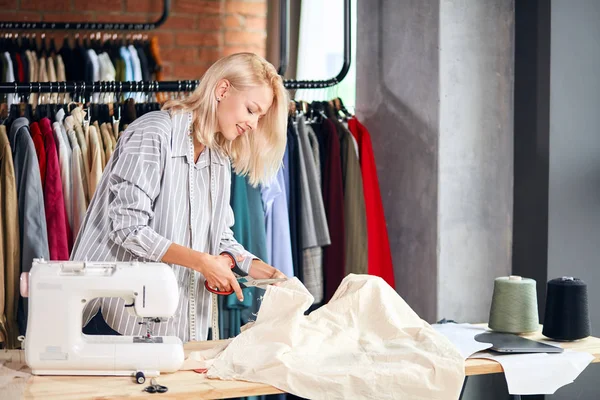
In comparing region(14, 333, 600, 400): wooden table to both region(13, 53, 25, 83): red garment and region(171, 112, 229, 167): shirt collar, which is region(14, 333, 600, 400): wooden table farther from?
region(13, 53, 25, 83): red garment

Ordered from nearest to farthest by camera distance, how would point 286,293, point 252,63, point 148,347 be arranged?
point 148,347 < point 286,293 < point 252,63

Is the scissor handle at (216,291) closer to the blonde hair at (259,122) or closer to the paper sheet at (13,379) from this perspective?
the blonde hair at (259,122)

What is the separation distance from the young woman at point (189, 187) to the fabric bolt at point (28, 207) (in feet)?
1.99

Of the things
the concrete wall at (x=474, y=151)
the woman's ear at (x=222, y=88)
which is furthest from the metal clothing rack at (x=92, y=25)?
the woman's ear at (x=222, y=88)

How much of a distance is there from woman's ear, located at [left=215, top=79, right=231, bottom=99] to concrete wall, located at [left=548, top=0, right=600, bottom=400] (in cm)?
146

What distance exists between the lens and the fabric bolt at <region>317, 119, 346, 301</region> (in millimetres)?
3812

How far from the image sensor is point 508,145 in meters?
3.74

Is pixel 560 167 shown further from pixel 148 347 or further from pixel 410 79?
pixel 148 347

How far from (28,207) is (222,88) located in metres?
1.05

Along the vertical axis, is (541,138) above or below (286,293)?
above

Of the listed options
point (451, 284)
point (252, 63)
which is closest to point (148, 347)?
point (252, 63)

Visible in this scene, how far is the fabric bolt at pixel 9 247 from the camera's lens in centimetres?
324

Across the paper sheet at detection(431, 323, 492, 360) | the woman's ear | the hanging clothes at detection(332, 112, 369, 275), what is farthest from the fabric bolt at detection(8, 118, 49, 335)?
the paper sheet at detection(431, 323, 492, 360)

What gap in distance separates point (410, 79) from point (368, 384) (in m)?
1.97
